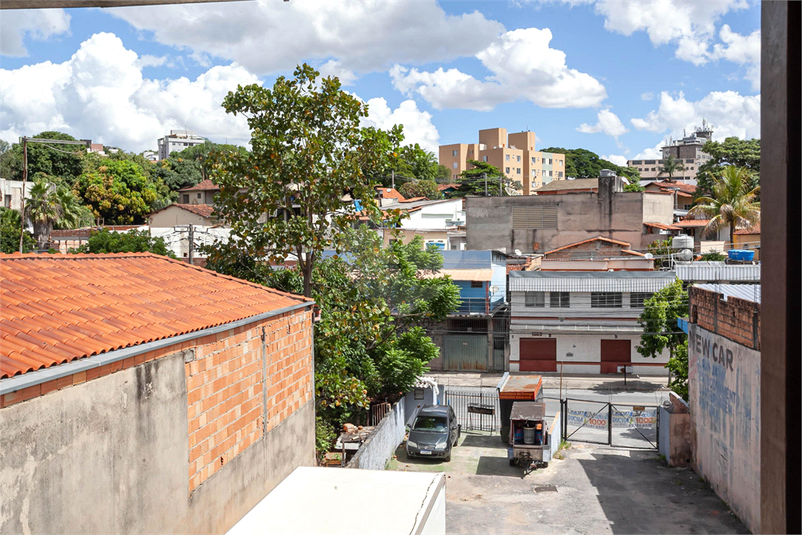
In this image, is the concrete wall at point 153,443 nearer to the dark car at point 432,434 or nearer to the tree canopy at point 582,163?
the dark car at point 432,434

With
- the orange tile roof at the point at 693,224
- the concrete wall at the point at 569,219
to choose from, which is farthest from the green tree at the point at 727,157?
the concrete wall at the point at 569,219

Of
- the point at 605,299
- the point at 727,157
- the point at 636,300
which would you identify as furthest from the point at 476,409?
the point at 727,157

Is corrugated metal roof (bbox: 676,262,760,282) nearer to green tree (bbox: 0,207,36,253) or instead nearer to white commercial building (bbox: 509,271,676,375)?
white commercial building (bbox: 509,271,676,375)

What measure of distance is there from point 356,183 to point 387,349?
7689 mm

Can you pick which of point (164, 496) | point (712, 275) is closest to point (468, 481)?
point (164, 496)

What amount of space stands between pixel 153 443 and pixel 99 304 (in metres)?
1.91

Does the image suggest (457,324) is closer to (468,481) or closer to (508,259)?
(508,259)

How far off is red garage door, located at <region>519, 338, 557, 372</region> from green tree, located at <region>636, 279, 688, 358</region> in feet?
16.6

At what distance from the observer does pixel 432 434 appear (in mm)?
21188

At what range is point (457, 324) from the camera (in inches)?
1510

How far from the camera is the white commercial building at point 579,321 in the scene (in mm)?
35656

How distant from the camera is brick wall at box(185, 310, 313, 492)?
827 cm

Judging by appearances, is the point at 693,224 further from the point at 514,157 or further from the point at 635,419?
the point at 514,157

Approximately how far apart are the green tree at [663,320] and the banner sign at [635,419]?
5783 millimetres
